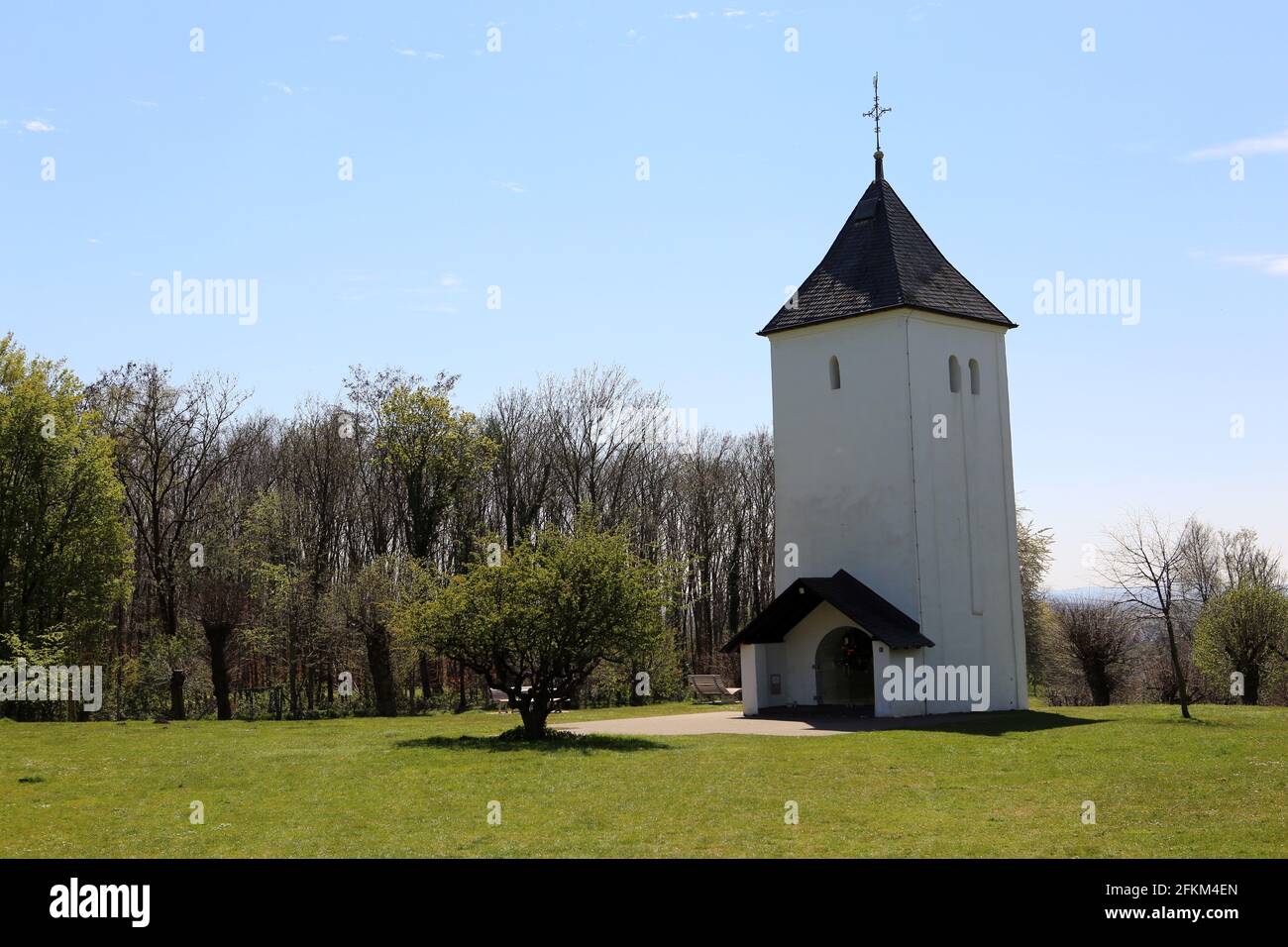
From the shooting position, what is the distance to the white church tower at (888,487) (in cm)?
3089

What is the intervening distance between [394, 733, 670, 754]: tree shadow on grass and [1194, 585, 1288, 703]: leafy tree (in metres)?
23.5

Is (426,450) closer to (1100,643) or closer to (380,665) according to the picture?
(380,665)

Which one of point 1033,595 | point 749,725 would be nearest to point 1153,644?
point 1033,595

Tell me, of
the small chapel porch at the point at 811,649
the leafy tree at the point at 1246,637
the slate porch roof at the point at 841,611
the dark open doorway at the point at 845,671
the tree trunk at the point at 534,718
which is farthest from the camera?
the leafy tree at the point at 1246,637

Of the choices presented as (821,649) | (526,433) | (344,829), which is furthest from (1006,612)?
(526,433)

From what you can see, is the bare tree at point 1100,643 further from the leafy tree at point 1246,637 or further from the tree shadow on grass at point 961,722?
the tree shadow on grass at point 961,722

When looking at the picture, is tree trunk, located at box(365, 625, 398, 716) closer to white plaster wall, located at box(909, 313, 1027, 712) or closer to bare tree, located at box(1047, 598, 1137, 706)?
white plaster wall, located at box(909, 313, 1027, 712)

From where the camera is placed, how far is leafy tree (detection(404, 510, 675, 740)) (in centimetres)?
2203

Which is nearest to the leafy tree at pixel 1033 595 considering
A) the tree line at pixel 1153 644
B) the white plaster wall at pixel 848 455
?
the tree line at pixel 1153 644

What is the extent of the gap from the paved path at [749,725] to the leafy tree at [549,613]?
2788 millimetres

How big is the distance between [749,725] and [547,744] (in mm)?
7465

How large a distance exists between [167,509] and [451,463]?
47.6ft

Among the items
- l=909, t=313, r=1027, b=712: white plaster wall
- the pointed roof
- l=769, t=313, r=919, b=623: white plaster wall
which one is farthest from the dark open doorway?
the pointed roof
